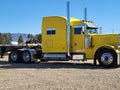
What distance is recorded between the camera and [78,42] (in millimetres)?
20125

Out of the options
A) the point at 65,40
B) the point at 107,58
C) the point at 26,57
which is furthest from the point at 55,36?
the point at 107,58

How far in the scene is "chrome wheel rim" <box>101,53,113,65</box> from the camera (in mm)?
18250

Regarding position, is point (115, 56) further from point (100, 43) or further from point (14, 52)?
point (14, 52)

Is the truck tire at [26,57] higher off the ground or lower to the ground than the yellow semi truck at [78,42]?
lower

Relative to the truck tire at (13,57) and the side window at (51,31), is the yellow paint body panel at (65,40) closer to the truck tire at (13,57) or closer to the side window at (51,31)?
the side window at (51,31)

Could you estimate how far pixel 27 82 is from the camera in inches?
474

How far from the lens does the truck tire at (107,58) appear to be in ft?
59.4

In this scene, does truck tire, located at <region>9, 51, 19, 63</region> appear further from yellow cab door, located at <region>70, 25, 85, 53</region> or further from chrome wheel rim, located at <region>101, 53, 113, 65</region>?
chrome wheel rim, located at <region>101, 53, 113, 65</region>

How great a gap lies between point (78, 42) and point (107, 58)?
2.50 m

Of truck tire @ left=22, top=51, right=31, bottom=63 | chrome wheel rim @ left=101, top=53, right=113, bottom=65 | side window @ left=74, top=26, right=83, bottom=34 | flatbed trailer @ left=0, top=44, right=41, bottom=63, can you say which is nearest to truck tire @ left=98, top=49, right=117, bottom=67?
chrome wheel rim @ left=101, top=53, right=113, bottom=65

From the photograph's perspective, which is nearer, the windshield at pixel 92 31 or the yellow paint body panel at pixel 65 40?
the yellow paint body panel at pixel 65 40

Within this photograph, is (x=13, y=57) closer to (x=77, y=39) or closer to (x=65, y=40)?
(x=65, y=40)

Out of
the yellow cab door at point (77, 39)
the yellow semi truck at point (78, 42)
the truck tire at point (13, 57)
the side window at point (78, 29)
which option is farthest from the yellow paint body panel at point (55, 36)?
the truck tire at point (13, 57)

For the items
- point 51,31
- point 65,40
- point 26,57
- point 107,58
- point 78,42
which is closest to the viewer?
point 107,58
